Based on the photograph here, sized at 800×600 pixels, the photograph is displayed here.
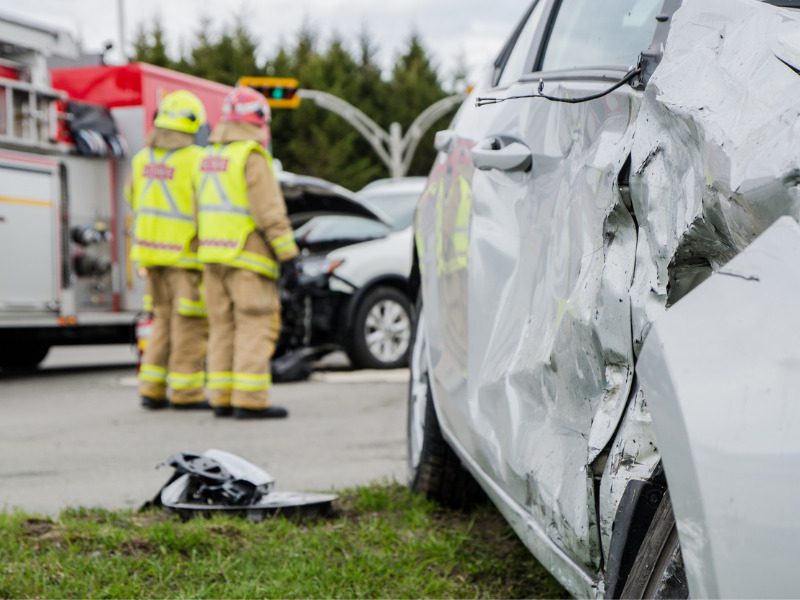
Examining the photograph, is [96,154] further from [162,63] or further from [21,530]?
[162,63]

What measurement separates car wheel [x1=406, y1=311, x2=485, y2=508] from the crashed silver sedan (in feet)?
1.68

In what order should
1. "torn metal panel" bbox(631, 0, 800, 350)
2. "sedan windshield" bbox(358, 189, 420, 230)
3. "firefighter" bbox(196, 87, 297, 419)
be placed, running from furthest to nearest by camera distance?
1. "sedan windshield" bbox(358, 189, 420, 230)
2. "firefighter" bbox(196, 87, 297, 419)
3. "torn metal panel" bbox(631, 0, 800, 350)

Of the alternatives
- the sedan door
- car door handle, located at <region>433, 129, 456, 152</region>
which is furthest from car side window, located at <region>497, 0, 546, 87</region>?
car door handle, located at <region>433, 129, 456, 152</region>

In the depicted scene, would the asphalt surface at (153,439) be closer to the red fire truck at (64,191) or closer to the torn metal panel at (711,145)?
the red fire truck at (64,191)

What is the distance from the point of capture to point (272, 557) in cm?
330

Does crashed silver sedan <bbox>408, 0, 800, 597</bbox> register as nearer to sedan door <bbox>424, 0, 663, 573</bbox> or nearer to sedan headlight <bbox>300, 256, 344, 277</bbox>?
sedan door <bbox>424, 0, 663, 573</bbox>

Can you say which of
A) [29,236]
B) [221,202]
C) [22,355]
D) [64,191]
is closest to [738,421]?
[221,202]

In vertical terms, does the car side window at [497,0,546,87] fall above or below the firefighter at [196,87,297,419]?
above

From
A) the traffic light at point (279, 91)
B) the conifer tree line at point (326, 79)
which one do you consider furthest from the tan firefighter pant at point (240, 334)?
the conifer tree line at point (326, 79)

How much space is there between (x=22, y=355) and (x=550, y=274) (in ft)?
29.7

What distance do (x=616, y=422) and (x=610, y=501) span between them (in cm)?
13

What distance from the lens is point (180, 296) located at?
748 centimetres

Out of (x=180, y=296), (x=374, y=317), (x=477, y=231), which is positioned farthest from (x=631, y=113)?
(x=374, y=317)

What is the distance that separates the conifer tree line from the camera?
1550 inches
